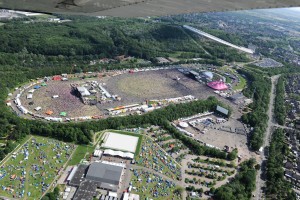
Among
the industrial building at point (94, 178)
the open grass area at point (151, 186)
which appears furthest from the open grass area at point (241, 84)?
the industrial building at point (94, 178)

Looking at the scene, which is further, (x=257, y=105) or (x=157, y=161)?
(x=257, y=105)

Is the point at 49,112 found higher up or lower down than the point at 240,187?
higher up

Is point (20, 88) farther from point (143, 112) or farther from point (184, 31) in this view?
point (184, 31)

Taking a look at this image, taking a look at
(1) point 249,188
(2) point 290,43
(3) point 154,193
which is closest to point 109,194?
(3) point 154,193

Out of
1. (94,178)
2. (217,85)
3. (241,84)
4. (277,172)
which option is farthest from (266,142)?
(94,178)

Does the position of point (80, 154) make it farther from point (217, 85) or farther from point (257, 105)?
point (217, 85)

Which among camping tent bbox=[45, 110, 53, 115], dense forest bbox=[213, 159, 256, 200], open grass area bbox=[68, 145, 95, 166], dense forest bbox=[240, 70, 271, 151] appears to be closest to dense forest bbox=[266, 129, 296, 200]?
dense forest bbox=[213, 159, 256, 200]

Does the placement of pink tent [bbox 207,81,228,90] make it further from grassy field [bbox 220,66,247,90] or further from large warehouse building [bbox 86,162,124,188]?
large warehouse building [bbox 86,162,124,188]
